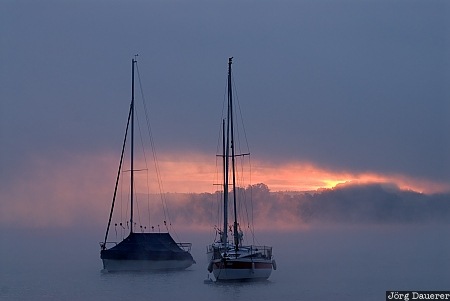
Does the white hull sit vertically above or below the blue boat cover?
below

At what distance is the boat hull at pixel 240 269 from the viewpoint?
54812 mm

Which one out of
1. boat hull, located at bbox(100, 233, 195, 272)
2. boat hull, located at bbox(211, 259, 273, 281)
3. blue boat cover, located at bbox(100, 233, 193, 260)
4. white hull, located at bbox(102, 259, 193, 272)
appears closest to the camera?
boat hull, located at bbox(211, 259, 273, 281)

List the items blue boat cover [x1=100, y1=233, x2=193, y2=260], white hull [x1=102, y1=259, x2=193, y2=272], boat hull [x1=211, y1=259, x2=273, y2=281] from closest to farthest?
boat hull [x1=211, y1=259, x2=273, y2=281] < blue boat cover [x1=100, y1=233, x2=193, y2=260] < white hull [x1=102, y1=259, x2=193, y2=272]

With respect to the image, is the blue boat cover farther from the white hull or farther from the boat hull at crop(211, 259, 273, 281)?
the boat hull at crop(211, 259, 273, 281)

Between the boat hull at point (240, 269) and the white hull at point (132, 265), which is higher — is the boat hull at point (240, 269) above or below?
below

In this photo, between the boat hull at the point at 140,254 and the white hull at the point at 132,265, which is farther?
the white hull at the point at 132,265

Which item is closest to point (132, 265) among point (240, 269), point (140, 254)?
point (140, 254)

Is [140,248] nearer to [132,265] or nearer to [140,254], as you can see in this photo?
[140,254]

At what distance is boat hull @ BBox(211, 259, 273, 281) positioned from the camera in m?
54.8

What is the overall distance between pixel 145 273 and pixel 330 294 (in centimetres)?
1577

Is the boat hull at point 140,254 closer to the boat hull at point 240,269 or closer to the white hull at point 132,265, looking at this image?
the white hull at point 132,265

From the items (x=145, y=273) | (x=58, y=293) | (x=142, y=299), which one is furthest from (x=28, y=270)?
(x=142, y=299)

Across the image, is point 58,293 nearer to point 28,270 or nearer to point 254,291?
point 254,291

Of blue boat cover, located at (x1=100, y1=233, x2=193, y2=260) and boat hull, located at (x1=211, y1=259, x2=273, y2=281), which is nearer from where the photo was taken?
boat hull, located at (x1=211, y1=259, x2=273, y2=281)
